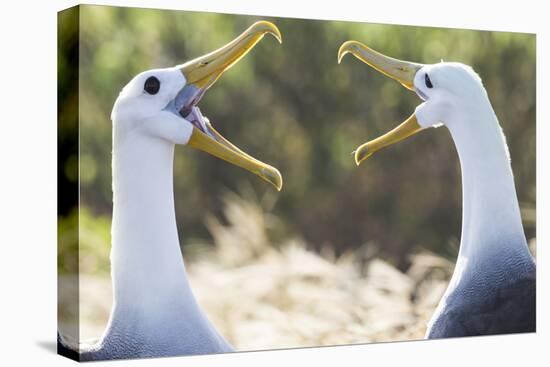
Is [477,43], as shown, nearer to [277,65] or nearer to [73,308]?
[277,65]

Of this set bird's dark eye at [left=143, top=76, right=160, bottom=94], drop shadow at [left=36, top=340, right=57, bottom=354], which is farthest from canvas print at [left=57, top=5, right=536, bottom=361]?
drop shadow at [left=36, top=340, right=57, bottom=354]

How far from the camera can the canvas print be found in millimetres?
7418

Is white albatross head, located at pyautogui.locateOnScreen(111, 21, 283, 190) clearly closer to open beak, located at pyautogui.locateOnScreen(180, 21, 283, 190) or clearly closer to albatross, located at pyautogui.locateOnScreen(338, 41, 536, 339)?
open beak, located at pyautogui.locateOnScreen(180, 21, 283, 190)

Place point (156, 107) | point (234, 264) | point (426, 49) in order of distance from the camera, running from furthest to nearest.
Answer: point (426, 49)
point (234, 264)
point (156, 107)

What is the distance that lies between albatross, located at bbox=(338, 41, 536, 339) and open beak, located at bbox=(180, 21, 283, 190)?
96 centimetres

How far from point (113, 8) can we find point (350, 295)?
8.69ft

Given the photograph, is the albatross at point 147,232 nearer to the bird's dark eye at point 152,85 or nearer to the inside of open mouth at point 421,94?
the bird's dark eye at point 152,85

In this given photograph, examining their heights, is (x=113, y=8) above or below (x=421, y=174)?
above

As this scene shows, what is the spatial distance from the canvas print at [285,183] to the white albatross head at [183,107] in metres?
0.01

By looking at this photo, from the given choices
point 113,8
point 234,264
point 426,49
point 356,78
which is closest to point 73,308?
point 234,264

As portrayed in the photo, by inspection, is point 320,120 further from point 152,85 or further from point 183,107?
point 152,85

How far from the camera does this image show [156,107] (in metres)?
7.40

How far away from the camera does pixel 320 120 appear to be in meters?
8.41

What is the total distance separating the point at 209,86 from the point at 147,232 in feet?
3.46
